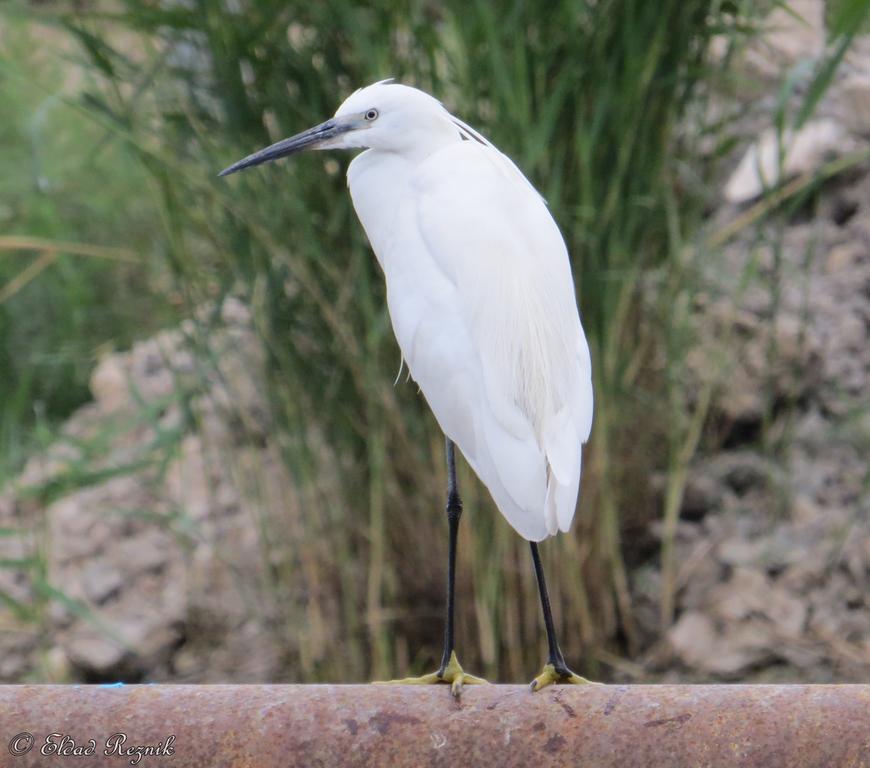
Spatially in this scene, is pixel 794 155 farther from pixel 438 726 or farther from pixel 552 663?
pixel 438 726

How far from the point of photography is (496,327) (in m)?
1.26

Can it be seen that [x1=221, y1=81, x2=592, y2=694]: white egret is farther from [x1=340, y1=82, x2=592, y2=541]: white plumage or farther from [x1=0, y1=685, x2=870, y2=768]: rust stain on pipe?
[x1=0, y1=685, x2=870, y2=768]: rust stain on pipe

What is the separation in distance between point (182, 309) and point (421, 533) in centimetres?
53

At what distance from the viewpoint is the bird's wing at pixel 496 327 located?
1.18 metres

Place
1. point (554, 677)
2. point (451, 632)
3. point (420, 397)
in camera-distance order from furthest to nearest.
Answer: point (420, 397) → point (451, 632) → point (554, 677)

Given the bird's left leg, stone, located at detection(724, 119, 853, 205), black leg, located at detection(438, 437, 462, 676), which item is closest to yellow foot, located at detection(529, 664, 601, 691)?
the bird's left leg

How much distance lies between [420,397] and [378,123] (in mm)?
674

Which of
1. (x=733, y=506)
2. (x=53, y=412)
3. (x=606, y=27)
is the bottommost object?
(x=733, y=506)

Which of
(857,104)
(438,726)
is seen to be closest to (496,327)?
(438,726)

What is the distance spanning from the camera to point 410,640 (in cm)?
215

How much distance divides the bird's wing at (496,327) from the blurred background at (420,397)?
0.38 m

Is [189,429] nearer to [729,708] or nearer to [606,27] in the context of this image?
[606,27]

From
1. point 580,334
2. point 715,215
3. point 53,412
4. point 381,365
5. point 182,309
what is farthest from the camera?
point 53,412

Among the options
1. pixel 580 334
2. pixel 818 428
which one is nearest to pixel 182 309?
pixel 580 334
